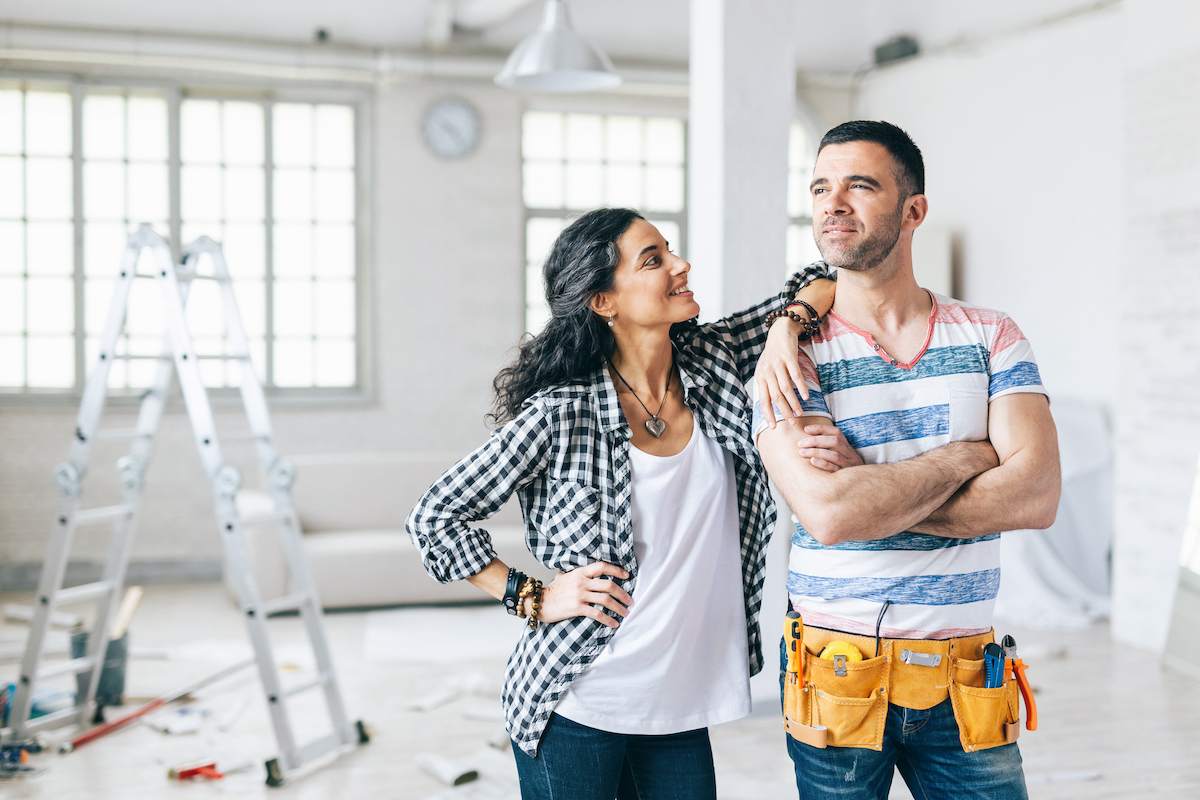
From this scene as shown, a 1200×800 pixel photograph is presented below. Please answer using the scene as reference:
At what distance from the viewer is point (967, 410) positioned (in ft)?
5.96

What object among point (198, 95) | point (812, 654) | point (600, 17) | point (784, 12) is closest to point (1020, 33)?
point (600, 17)

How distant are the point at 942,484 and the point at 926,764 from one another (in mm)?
451

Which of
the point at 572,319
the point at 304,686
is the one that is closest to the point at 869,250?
the point at 572,319

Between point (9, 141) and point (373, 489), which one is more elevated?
point (9, 141)

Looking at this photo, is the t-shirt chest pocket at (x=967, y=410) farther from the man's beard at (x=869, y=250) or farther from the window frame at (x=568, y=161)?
the window frame at (x=568, y=161)

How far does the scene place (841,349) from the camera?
1865mm

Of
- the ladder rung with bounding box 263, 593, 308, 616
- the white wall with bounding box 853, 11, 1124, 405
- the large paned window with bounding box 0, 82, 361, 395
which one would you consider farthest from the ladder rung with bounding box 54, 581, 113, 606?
the white wall with bounding box 853, 11, 1124, 405

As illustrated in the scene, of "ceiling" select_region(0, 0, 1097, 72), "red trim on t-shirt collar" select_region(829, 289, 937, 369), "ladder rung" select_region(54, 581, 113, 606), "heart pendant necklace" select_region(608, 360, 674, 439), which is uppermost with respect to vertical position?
"ceiling" select_region(0, 0, 1097, 72)

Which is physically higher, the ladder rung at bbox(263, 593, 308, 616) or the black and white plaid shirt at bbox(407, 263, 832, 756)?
the black and white plaid shirt at bbox(407, 263, 832, 756)

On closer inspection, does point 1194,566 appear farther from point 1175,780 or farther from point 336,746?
point 336,746

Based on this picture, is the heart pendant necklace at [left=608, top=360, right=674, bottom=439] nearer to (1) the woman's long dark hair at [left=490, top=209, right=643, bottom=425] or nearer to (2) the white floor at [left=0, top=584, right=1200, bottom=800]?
(1) the woman's long dark hair at [left=490, top=209, right=643, bottom=425]

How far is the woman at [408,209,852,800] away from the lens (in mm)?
1854

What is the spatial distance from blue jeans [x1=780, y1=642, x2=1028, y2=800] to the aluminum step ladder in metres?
2.59

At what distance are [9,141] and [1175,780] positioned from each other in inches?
292
